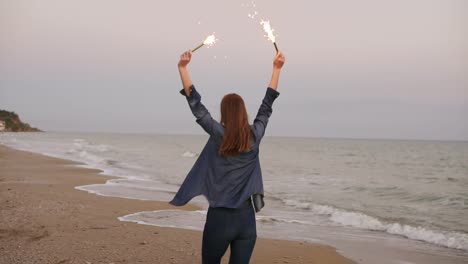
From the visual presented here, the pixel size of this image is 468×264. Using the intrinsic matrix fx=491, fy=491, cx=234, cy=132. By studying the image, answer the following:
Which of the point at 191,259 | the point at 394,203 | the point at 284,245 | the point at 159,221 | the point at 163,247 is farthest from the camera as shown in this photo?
the point at 394,203

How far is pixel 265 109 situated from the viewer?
129 inches

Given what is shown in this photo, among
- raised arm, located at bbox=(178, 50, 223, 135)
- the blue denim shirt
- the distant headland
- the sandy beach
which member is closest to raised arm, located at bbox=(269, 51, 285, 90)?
the blue denim shirt

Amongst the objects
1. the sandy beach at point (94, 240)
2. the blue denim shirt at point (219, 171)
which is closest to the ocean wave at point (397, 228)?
the sandy beach at point (94, 240)

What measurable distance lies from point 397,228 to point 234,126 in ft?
31.0

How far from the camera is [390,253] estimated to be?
28.1ft

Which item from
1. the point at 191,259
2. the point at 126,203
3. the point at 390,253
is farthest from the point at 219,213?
the point at 126,203

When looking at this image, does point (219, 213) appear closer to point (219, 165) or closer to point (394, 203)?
point (219, 165)

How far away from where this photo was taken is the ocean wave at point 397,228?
33.1 feet

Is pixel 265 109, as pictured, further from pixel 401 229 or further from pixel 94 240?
pixel 401 229

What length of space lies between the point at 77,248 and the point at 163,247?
1.19 meters

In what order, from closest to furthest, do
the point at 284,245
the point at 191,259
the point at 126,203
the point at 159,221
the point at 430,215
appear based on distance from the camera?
the point at 191,259 < the point at 284,245 < the point at 159,221 < the point at 126,203 < the point at 430,215

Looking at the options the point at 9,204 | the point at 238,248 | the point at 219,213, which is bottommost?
the point at 9,204

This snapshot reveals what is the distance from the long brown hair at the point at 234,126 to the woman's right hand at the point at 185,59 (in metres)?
0.35

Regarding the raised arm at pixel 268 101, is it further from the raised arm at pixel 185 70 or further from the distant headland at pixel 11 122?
the distant headland at pixel 11 122
